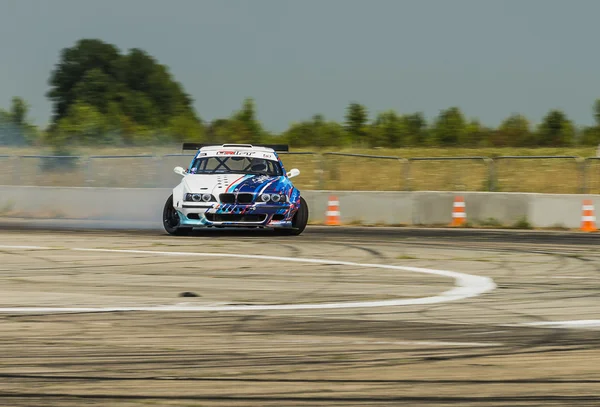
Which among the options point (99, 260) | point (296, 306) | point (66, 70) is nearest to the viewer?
point (296, 306)

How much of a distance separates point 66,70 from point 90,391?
83802 mm

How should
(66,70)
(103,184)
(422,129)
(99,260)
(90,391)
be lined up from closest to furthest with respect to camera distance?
1. (90,391)
2. (99,260)
3. (103,184)
4. (422,129)
5. (66,70)

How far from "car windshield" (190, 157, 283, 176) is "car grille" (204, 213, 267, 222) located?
1100mm

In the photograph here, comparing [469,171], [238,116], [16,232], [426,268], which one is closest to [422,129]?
[238,116]

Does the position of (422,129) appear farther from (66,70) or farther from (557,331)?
(557,331)

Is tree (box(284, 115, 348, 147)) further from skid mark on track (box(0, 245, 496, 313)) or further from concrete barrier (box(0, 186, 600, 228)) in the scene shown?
skid mark on track (box(0, 245, 496, 313))

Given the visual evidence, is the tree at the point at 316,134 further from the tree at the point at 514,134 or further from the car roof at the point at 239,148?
the car roof at the point at 239,148

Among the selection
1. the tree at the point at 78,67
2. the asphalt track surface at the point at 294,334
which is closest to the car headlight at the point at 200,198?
the asphalt track surface at the point at 294,334

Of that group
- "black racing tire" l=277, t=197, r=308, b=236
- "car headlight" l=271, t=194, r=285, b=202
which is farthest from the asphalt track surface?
"black racing tire" l=277, t=197, r=308, b=236

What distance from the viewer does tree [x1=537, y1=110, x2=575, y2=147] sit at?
53.5 m

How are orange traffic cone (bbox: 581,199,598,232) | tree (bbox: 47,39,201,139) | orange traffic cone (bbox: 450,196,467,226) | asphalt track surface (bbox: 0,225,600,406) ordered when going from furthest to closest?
1. tree (bbox: 47,39,201,139)
2. orange traffic cone (bbox: 450,196,467,226)
3. orange traffic cone (bbox: 581,199,598,232)
4. asphalt track surface (bbox: 0,225,600,406)

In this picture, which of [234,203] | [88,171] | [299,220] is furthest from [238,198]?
[88,171]

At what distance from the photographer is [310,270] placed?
10.9 meters

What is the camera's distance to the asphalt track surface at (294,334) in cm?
521
